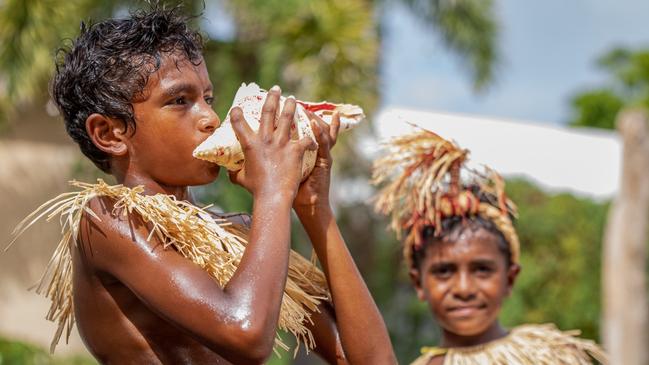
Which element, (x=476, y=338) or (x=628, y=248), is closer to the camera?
(x=476, y=338)

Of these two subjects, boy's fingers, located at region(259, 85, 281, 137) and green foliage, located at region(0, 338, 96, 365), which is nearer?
boy's fingers, located at region(259, 85, 281, 137)

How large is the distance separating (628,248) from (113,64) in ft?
30.4

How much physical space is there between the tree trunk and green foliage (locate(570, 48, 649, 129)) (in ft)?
51.9

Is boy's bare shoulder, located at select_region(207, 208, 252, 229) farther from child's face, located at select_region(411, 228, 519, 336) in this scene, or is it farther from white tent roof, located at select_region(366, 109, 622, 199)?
white tent roof, located at select_region(366, 109, 622, 199)

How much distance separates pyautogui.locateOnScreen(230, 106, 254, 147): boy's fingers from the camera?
2.16 meters

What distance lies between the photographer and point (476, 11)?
10.1 m

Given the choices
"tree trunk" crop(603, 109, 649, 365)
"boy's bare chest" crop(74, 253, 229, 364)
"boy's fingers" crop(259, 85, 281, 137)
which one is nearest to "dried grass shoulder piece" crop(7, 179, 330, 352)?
"boy's bare chest" crop(74, 253, 229, 364)

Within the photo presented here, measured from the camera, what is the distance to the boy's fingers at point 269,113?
85.4 inches

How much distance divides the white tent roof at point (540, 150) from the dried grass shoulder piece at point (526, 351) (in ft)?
22.6

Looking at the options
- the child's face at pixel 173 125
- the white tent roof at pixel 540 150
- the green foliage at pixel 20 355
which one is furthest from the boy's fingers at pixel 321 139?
the white tent roof at pixel 540 150

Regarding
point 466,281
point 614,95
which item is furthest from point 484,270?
point 614,95

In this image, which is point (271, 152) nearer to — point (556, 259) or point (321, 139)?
point (321, 139)

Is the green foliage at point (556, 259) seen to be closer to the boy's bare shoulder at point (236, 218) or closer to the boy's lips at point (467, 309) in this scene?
the boy's lips at point (467, 309)

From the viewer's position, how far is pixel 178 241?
221cm
